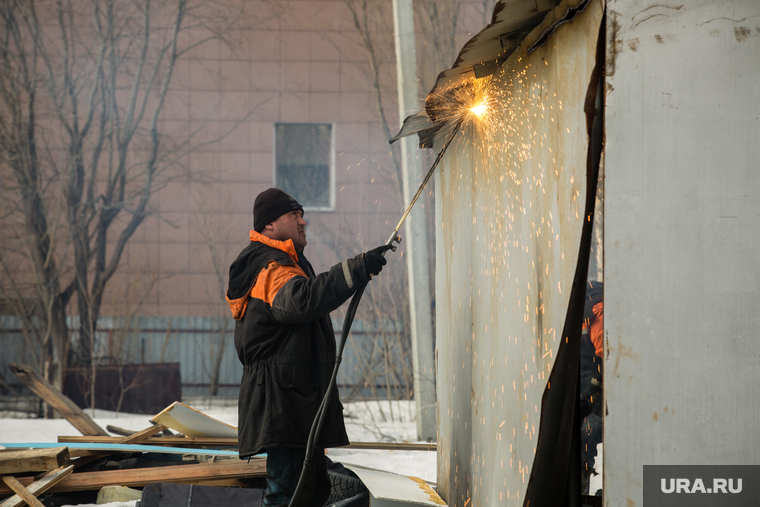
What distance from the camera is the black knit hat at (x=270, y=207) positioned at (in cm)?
299

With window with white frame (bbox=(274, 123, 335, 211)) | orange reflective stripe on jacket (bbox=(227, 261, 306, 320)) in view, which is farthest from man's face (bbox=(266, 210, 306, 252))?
window with white frame (bbox=(274, 123, 335, 211))

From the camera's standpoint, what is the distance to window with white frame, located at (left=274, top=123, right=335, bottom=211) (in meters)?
10.4

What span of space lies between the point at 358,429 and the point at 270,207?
4.18 metres

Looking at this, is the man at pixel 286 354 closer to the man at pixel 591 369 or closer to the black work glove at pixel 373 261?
the black work glove at pixel 373 261

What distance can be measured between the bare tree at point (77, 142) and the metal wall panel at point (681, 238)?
8.02 metres

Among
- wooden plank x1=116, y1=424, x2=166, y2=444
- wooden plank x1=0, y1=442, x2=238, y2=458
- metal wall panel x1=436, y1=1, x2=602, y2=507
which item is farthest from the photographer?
wooden plank x1=116, y1=424, x2=166, y2=444

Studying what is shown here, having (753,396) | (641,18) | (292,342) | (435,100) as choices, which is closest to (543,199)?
(641,18)

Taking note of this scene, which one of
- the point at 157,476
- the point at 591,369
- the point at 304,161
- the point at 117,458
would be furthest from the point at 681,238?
the point at 304,161

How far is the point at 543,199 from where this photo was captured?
1.85 metres

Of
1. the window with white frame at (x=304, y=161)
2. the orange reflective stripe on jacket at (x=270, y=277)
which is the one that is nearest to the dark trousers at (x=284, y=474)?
the orange reflective stripe on jacket at (x=270, y=277)

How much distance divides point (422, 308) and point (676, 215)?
4.84 metres

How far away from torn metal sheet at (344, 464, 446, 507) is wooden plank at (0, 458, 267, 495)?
2.88ft

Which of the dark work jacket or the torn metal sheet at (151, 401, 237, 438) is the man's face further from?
the torn metal sheet at (151, 401, 237, 438)

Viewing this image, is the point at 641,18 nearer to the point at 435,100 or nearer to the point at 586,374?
the point at 435,100
